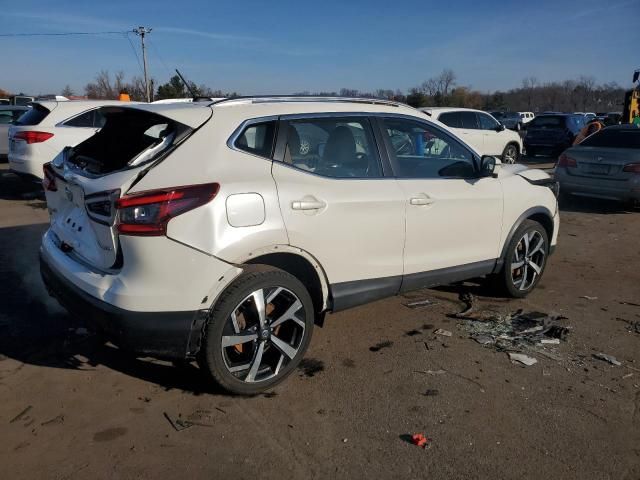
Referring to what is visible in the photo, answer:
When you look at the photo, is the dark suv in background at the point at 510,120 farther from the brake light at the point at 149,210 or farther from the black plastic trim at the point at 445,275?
the brake light at the point at 149,210

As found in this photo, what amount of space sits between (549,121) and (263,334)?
18.6m

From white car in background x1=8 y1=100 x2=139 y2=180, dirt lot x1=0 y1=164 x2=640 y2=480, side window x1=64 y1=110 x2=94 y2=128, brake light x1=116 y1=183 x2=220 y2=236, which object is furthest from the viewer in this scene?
side window x1=64 y1=110 x2=94 y2=128

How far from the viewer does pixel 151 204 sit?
9.50 feet

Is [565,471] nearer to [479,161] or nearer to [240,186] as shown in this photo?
[240,186]

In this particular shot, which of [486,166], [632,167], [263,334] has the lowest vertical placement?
[263,334]

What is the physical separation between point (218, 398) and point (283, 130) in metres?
1.73

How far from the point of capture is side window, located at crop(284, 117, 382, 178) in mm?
3545

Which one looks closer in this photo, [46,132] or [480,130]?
[46,132]

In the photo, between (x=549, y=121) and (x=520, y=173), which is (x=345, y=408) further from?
(x=549, y=121)

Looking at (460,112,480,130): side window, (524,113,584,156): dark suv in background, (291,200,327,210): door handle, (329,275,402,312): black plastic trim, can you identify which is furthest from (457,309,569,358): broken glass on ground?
(524,113,584,156): dark suv in background

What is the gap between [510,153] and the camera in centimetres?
1659

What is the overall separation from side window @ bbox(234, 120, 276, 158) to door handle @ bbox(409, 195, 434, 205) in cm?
118

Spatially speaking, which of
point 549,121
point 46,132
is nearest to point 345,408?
point 46,132

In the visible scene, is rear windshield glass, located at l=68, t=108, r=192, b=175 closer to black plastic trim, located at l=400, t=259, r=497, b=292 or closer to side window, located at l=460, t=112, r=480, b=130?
black plastic trim, located at l=400, t=259, r=497, b=292
